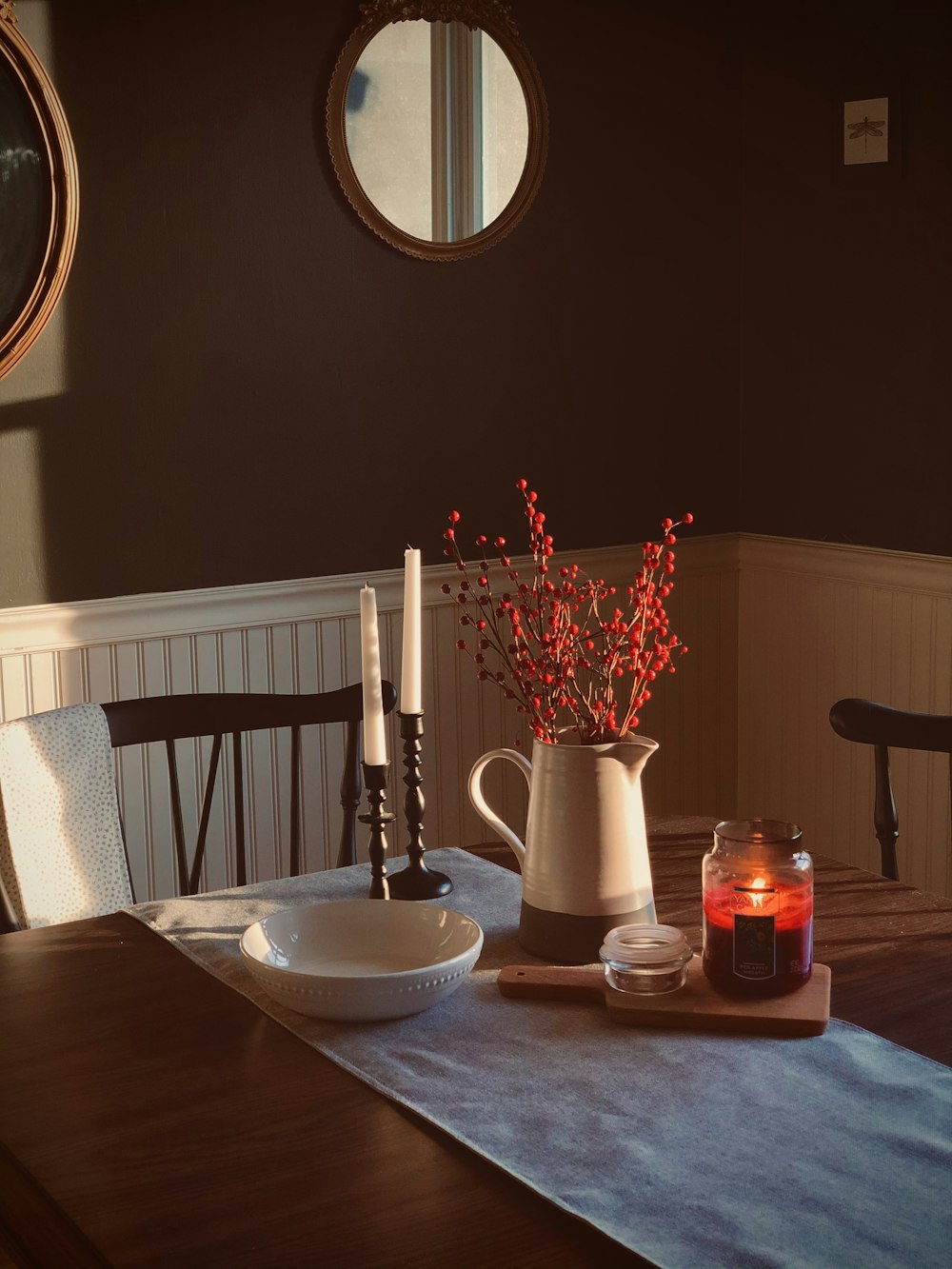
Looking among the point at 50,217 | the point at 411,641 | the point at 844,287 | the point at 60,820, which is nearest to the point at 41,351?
the point at 50,217

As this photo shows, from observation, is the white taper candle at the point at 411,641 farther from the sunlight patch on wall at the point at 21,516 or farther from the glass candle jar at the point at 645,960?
the sunlight patch on wall at the point at 21,516

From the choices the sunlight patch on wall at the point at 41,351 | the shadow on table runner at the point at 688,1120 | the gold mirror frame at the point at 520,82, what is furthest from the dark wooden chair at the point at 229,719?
the gold mirror frame at the point at 520,82

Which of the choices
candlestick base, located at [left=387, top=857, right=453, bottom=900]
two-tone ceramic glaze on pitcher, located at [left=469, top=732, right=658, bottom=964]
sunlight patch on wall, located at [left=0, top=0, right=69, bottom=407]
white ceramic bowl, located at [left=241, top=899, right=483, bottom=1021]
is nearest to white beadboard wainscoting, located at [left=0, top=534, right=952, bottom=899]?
sunlight patch on wall, located at [left=0, top=0, right=69, bottom=407]

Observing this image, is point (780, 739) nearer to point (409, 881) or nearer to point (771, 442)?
point (771, 442)

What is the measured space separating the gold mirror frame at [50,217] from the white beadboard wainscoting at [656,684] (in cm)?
52

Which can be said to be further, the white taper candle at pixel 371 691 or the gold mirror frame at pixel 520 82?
the gold mirror frame at pixel 520 82

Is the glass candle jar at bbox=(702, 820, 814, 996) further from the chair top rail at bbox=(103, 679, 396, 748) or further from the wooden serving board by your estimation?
the chair top rail at bbox=(103, 679, 396, 748)

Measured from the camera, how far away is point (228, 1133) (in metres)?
1.13

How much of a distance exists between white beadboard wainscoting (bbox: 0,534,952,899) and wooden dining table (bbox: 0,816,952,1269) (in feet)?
4.70

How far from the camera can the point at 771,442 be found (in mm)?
3697

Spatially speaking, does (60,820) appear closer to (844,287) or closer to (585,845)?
(585,845)

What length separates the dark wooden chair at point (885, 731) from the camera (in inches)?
74.7

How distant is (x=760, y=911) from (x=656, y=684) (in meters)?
Answer: 2.43

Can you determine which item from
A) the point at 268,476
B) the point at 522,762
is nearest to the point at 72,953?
the point at 522,762
